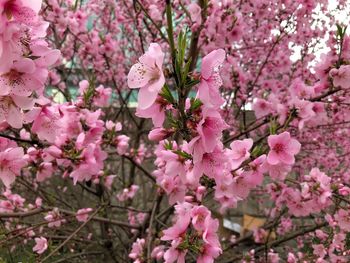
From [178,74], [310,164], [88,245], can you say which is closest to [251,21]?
[310,164]

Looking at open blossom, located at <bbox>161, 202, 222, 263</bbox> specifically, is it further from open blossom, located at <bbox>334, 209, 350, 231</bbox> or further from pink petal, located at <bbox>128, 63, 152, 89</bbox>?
open blossom, located at <bbox>334, 209, 350, 231</bbox>

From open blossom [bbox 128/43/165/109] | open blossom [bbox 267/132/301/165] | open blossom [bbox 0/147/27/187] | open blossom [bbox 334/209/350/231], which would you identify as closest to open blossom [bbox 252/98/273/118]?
open blossom [bbox 334/209/350/231]

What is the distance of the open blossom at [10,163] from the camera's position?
1.82m

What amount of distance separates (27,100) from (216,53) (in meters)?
0.65

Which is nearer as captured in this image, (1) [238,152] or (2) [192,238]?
(2) [192,238]

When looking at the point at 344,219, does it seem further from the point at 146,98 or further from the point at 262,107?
the point at 146,98

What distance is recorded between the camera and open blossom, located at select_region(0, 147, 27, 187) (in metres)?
1.82

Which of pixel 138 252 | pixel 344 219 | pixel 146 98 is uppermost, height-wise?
pixel 146 98

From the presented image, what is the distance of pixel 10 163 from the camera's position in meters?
1.89

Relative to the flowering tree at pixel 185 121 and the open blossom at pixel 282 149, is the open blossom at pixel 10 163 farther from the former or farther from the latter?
the open blossom at pixel 282 149

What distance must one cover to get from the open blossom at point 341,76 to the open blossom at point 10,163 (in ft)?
5.84

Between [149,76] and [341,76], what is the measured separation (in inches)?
57.6

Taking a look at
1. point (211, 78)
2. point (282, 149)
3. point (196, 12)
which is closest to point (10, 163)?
point (211, 78)

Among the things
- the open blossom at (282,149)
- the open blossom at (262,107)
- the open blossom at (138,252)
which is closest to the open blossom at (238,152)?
the open blossom at (282,149)
